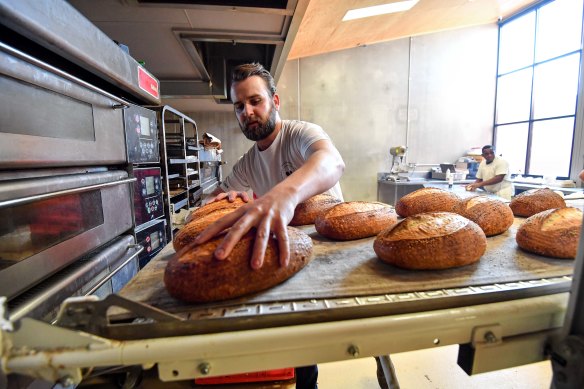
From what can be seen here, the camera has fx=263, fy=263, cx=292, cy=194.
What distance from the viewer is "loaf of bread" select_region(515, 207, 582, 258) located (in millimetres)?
769

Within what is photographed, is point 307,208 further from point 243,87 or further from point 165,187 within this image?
point 165,187

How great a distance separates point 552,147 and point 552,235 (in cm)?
664

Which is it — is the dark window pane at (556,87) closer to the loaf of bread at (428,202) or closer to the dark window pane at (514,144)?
the dark window pane at (514,144)

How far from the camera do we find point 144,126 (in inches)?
64.7

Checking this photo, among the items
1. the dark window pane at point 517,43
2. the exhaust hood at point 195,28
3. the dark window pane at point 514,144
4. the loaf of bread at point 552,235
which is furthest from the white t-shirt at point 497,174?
the loaf of bread at point 552,235

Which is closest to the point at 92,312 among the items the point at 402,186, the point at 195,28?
the point at 195,28

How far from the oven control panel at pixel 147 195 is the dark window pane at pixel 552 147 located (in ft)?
22.6

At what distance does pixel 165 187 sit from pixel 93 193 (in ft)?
3.35

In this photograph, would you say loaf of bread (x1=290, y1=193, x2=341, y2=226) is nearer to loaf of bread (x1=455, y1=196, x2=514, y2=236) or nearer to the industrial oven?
the industrial oven

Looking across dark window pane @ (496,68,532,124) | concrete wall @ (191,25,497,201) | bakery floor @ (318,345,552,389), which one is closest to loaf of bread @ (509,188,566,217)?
bakery floor @ (318,345,552,389)

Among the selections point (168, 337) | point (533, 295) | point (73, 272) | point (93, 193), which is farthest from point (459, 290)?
point (93, 193)

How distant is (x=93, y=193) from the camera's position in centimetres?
114

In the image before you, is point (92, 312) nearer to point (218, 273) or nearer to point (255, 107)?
point (218, 273)

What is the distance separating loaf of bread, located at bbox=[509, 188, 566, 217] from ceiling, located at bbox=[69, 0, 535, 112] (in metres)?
1.53
